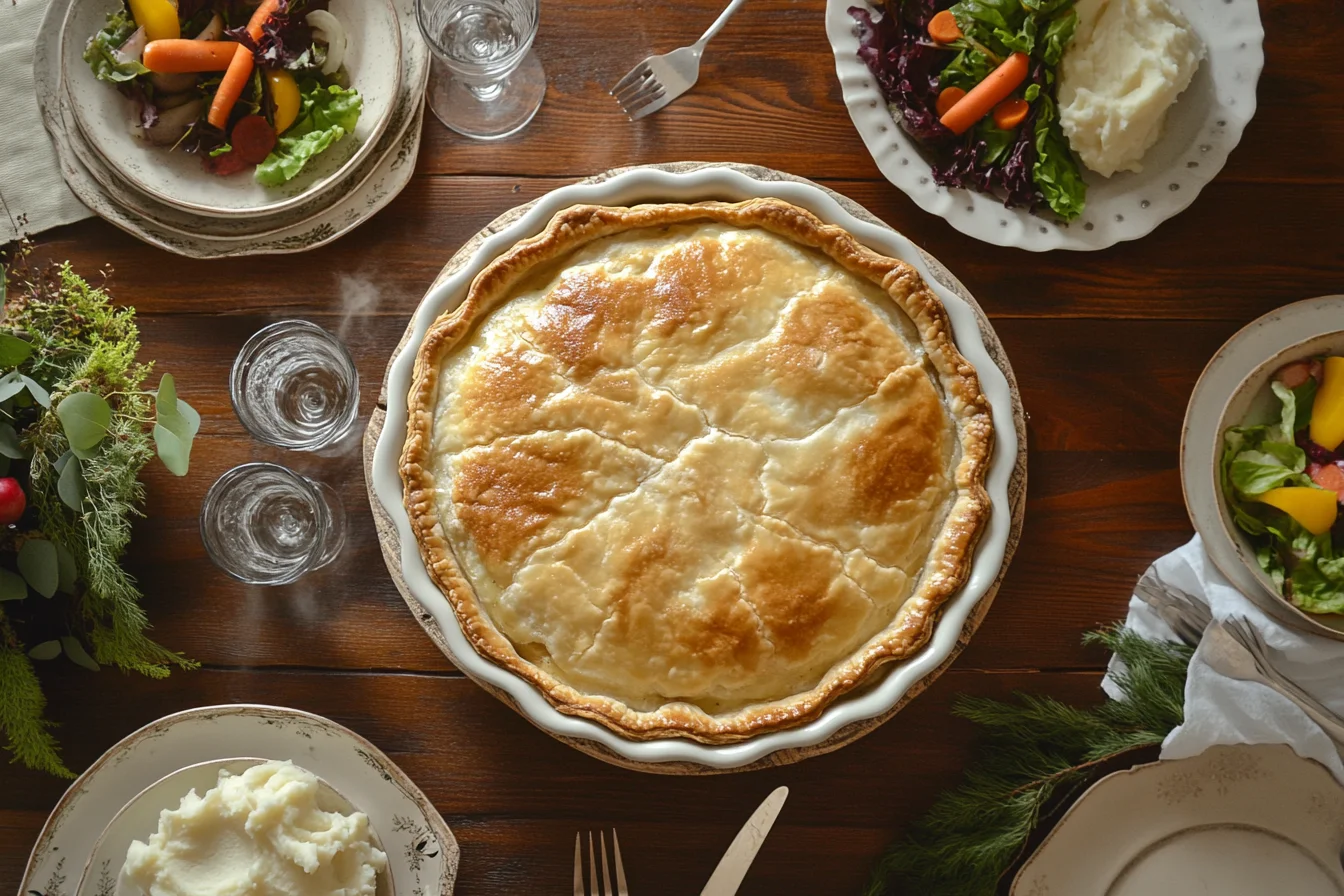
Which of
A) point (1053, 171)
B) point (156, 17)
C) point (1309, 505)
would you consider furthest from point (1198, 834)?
point (156, 17)

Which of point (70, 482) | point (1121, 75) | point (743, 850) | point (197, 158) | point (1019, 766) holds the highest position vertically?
point (1121, 75)

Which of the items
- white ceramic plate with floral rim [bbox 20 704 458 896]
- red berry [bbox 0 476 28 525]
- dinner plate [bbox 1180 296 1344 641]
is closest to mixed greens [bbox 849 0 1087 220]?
dinner plate [bbox 1180 296 1344 641]

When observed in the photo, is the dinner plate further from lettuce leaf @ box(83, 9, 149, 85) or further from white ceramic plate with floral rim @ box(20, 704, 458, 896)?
lettuce leaf @ box(83, 9, 149, 85)

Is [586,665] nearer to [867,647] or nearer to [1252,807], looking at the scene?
[867,647]

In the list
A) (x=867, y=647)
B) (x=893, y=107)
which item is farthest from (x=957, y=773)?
(x=893, y=107)

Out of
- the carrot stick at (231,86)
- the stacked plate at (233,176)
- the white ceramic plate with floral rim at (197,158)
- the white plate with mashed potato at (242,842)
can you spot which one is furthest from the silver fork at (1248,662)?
the carrot stick at (231,86)

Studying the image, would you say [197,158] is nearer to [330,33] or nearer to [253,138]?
[253,138]
